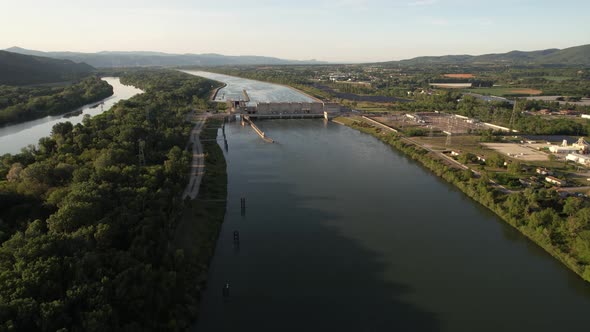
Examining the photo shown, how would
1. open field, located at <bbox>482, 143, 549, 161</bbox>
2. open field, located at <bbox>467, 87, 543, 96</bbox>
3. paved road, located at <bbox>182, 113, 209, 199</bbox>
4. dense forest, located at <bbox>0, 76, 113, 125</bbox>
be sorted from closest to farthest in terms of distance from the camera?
paved road, located at <bbox>182, 113, 209, 199</bbox> → open field, located at <bbox>482, 143, 549, 161</bbox> → dense forest, located at <bbox>0, 76, 113, 125</bbox> → open field, located at <bbox>467, 87, 543, 96</bbox>

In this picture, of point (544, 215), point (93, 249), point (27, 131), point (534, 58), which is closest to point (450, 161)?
point (544, 215)

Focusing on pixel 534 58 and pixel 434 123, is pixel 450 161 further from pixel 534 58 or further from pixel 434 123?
pixel 534 58

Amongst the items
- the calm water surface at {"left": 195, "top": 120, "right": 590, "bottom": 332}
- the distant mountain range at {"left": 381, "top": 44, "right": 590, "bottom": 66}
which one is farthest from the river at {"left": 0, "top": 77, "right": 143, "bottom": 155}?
the distant mountain range at {"left": 381, "top": 44, "right": 590, "bottom": 66}

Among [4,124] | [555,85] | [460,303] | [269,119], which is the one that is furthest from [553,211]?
[555,85]

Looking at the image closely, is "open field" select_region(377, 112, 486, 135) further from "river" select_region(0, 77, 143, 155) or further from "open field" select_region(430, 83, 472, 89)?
"river" select_region(0, 77, 143, 155)

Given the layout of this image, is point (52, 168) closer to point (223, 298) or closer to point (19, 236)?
point (19, 236)

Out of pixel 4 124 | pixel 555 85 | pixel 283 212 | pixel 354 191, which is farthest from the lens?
pixel 555 85
